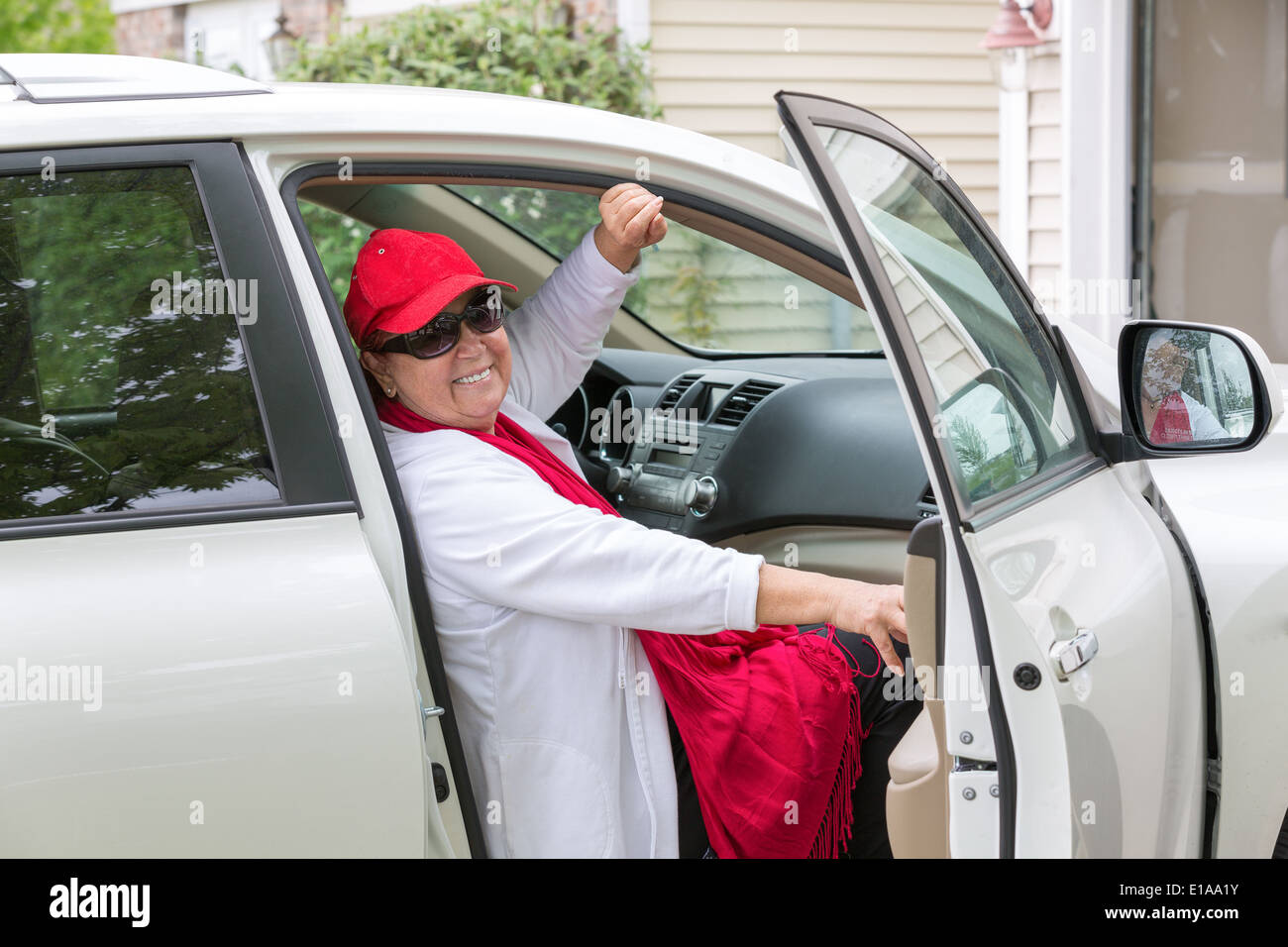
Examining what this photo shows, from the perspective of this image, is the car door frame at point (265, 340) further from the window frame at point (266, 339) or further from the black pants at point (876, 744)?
the black pants at point (876, 744)

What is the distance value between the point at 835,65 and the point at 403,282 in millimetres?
6186

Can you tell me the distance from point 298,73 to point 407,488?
6.79 m

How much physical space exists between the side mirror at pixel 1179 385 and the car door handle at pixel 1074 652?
0.37 metres

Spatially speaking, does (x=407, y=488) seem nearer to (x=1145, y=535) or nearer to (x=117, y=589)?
(x=117, y=589)

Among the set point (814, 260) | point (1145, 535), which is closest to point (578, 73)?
point (814, 260)

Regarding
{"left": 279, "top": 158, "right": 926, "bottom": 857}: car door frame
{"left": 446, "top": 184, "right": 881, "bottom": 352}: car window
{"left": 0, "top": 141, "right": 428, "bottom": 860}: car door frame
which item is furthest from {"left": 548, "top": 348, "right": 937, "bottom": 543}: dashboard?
{"left": 0, "top": 141, "right": 428, "bottom": 860}: car door frame

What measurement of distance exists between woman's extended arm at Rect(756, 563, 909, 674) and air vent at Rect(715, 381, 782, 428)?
1117 mm

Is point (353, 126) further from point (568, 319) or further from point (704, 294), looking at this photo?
point (704, 294)

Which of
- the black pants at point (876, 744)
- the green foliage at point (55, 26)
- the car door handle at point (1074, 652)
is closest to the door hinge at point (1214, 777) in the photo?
the car door handle at point (1074, 652)

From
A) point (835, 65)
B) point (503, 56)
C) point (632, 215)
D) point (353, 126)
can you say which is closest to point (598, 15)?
point (503, 56)

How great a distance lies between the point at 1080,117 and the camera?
18.7ft

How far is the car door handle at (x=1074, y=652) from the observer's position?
1.65 meters

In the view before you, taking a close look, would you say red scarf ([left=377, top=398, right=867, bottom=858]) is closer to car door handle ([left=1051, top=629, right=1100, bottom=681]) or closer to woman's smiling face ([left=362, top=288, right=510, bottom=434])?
woman's smiling face ([left=362, top=288, right=510, bottom=434])

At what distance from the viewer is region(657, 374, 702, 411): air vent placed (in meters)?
3.26
